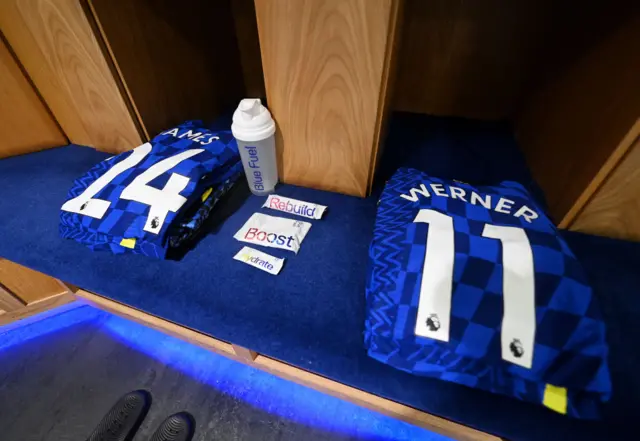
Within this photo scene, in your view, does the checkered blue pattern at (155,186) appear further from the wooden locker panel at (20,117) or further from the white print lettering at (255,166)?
the wooden locker panel at (20,117)

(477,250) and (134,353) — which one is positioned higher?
(477,250)

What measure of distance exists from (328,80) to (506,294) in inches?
17.1

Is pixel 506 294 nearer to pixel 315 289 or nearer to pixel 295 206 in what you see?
pixel 315 289

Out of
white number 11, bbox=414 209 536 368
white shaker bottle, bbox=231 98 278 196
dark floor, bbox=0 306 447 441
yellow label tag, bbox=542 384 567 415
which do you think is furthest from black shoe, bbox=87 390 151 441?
yellow label tag, bbox=542 384 567 415

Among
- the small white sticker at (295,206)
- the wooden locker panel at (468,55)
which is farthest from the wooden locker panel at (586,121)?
the small white sticker at (295,206)

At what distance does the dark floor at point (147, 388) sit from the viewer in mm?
657

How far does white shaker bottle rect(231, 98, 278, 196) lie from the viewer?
1.85 feet

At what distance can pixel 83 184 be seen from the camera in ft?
2.12

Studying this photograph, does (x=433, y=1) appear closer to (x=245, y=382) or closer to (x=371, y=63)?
(x=371, y=63)

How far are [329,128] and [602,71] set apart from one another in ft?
1.72

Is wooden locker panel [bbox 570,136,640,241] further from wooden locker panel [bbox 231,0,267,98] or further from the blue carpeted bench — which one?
wooden locker panel [bbox 231,0,267,98]

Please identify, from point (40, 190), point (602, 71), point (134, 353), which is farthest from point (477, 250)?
point (40, 190)

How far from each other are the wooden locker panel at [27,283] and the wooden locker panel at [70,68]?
37 cm

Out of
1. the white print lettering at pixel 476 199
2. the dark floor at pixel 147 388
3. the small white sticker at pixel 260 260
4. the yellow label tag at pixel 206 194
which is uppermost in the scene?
the white print lettering at pixel 476 199
